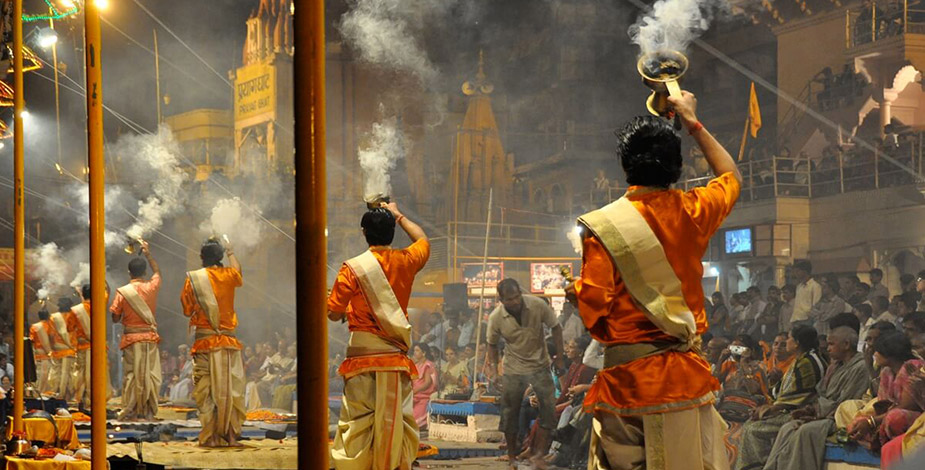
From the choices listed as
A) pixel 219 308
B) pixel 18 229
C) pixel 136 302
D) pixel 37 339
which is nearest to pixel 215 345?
pixel 219 308

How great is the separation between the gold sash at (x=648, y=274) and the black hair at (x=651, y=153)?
7.3 inches

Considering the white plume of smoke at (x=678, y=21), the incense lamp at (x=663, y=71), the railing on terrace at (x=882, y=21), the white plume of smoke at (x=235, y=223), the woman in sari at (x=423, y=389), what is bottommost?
the woman in sari at (x=423, y=389)

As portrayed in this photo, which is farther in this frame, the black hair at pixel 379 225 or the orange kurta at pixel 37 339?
the orange kurta at pixel 37 339

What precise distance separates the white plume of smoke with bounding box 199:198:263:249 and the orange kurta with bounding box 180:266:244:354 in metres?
5.54

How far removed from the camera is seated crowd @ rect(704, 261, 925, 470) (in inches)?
278

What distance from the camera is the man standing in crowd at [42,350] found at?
18.1 meters

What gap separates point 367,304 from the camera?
646 cm

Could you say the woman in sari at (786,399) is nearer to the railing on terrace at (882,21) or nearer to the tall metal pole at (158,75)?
the railing on terrace at (882,21)

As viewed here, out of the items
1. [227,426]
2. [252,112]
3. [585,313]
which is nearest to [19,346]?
[227,426]

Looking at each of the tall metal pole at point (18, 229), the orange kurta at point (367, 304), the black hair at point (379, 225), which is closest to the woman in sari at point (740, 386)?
the orange kurta at point (367, 304)

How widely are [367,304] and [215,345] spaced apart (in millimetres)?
3716

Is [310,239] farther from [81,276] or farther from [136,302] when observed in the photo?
[81,276]

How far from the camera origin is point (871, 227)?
8570 millimetres

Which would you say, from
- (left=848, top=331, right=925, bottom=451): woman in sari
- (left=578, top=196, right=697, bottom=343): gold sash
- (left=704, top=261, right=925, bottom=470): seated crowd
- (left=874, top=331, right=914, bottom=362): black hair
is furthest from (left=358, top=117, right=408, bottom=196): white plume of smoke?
(left=578, top=196, right=697, bottom=343): gold sash
